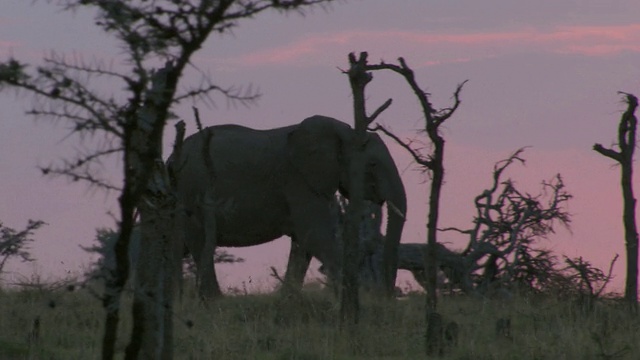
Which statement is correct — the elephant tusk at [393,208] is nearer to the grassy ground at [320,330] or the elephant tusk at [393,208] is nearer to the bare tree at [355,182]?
the grassy ground at [320,330]

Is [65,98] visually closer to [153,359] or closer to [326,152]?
[153,359]

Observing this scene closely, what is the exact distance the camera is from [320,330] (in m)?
14.7

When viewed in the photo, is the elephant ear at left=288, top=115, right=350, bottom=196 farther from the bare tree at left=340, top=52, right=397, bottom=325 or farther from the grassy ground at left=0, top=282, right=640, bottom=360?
the bare tree at left=340, top=52, right=397, bottom=325

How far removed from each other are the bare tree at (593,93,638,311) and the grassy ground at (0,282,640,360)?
1.25 metres

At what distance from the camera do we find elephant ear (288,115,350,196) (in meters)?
20.6

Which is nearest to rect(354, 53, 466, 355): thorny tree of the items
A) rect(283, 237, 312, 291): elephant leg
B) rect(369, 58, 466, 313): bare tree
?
rect(369, 58, 466, 313): bare tree

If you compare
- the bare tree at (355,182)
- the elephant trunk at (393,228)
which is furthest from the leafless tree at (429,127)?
the elephant trunk at (393,228)

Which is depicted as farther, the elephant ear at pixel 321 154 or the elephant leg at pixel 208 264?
the elephant ear at pixel 321 154

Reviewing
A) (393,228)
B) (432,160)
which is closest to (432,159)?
(432,160)

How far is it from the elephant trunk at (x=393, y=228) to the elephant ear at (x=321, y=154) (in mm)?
941

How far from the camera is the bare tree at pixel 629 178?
17.8m

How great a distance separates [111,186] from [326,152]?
12.6 meters

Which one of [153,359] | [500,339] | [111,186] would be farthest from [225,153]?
[111,186]

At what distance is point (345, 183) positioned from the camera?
67.4 ft
